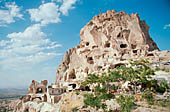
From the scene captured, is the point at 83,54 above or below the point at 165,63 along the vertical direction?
above

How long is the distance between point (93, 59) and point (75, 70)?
7.00 meters

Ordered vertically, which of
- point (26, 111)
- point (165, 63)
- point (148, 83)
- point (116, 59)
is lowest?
point (26, 111)

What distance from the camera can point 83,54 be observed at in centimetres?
4978

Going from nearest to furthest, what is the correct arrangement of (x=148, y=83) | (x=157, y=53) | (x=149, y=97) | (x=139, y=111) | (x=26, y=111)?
(x=139, y=111) < (x=149, y=97) < (x=148, y=83) < (x=26, y=111) < (x=157, y=53)

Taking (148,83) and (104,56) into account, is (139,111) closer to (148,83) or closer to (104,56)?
(148,83)

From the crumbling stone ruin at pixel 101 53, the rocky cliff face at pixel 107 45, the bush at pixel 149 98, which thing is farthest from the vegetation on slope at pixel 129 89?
the rocky cliff face at pixel 107 45

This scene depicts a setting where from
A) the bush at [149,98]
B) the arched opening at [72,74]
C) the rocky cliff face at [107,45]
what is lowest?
the bush at [149,98]

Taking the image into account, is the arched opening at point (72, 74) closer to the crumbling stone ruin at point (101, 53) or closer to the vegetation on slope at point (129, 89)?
the crumbling stone ruin at point (101, 53)

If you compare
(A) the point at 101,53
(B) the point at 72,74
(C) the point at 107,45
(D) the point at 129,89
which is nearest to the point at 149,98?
(D) the point at 129,89

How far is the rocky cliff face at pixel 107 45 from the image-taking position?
42219 mm

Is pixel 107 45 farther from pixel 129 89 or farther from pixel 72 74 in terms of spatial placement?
pixel 129 89

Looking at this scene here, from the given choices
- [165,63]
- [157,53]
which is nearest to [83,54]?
[157,53]

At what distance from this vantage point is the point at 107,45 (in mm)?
48531

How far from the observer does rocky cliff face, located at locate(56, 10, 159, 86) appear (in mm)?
42219
